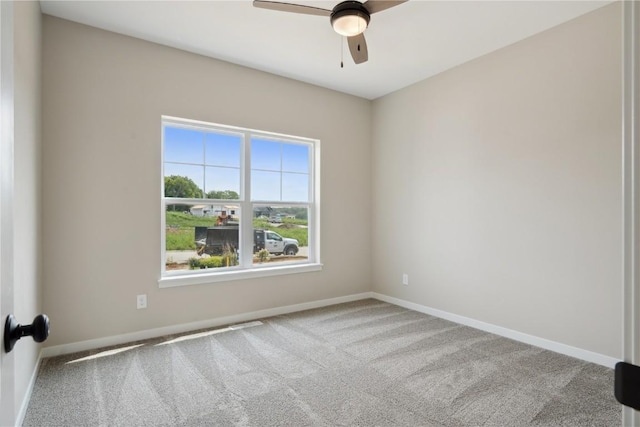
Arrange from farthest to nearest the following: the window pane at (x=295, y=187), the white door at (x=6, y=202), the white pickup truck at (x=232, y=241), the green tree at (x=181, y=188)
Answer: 1. the window pane at (x=295, y=187)
2. the white pickup truck at (x=232, y=241)
3. the green tree at (x=181, y=188)
4. the white door at (x=6, y=202)

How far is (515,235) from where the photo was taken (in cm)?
320

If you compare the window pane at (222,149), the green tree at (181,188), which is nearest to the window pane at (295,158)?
the window pane at (222,149)

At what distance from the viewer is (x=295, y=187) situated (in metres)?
4.32

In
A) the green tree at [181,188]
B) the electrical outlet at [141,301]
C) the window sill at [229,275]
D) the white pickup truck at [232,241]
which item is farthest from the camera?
the white pickup truck at [232,241]

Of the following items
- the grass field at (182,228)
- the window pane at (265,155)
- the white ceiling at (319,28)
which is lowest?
the grass field at (182,228)

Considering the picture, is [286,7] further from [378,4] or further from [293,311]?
[293,311]

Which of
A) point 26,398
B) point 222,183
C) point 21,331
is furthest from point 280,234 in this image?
point 21,331

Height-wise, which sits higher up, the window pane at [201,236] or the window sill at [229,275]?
the window pane at [201,236]

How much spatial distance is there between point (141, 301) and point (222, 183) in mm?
1433

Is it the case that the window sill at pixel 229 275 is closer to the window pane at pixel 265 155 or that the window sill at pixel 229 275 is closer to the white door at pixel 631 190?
the window pane at pixel 265 155

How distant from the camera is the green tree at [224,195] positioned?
3662 mm

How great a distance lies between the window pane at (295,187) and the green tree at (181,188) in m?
1.07

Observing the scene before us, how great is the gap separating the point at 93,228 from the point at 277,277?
1.93 metres

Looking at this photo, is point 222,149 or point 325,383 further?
point 222,149
